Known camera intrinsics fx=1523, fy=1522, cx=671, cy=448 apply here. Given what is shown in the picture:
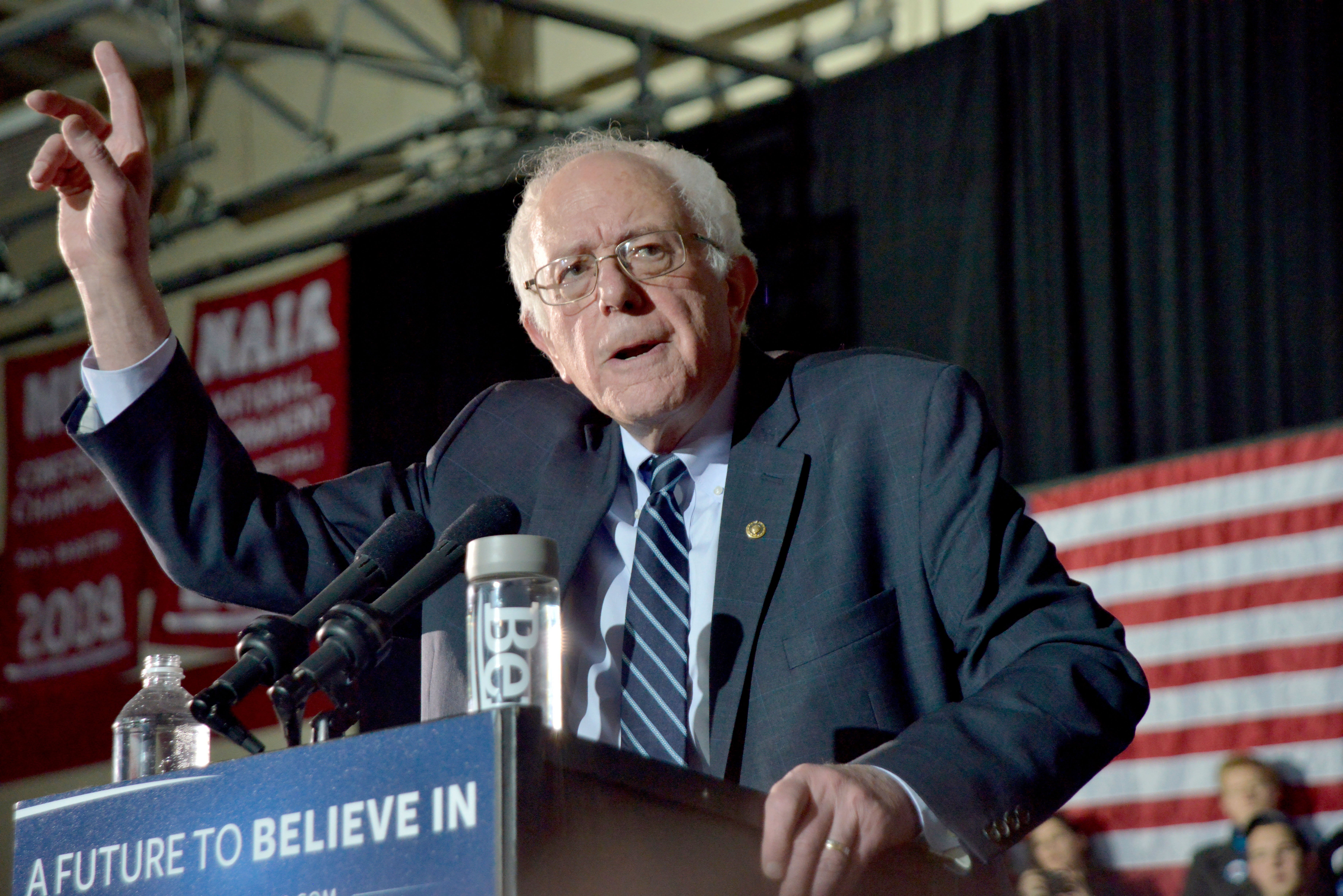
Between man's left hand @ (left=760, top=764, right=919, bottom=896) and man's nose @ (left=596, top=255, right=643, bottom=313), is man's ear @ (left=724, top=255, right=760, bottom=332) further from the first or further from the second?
man's left hand @ (left=760, top=764, right=919, bottom=896)

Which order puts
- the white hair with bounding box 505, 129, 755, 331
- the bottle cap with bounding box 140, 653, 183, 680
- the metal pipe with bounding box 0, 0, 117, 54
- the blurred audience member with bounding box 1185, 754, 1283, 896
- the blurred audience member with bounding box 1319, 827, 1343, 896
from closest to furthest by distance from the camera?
the bottle cap with bounding box 140, 653, 183, 680, the white hair with bounding box 505, 129, 755, 331, the blurred audience member with bounding box 1319, 827, 1343, 896, the blurred audience member with bounding box 1185, 754, 1283, 896, the metal pipe with bounding box 0, 0, 117, 54

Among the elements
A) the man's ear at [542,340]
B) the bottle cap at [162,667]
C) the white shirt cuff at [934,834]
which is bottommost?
the white shirt cuff at [934,834]

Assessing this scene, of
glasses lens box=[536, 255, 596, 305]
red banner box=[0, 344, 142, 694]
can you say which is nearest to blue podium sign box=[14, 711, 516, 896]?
glasses lens box=[536, 255, 596, 305]

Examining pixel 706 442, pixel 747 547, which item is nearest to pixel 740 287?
pixel 706 442

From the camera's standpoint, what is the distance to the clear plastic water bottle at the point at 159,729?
153cm

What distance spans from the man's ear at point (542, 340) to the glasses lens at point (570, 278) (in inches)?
3.8

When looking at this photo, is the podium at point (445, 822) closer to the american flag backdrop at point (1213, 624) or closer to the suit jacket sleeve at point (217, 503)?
the suit jacket sleeve at point (217, 503)

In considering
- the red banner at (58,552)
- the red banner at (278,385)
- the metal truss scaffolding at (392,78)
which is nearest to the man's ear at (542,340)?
the metal truss scaffolding at (392,78)

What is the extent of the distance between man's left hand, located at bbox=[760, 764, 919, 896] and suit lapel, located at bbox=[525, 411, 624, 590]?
62 centimetres

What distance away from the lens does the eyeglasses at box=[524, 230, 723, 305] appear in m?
1.79

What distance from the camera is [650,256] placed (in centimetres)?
180

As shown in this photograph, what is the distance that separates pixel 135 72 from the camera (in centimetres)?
805

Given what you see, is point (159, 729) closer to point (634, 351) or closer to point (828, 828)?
point (634, 351)

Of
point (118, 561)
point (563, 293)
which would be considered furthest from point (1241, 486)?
point (118, 561)
